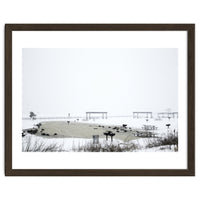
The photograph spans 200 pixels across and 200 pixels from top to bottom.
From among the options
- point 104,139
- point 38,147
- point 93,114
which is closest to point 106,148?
point 104,139

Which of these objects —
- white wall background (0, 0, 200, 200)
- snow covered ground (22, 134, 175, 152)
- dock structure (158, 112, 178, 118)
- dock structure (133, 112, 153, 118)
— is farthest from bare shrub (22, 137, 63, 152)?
dock structure (158, 112, 178, 118)

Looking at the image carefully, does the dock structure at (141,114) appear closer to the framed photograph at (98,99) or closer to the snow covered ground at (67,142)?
the framed photograph at (98,99)

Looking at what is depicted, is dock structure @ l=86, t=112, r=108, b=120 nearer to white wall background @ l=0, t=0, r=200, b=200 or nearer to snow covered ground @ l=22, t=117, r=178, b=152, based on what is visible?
snow covered ground @ l=22, t=117, r=178, b=152
